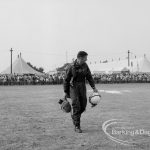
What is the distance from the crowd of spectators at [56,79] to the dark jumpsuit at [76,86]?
142 ft

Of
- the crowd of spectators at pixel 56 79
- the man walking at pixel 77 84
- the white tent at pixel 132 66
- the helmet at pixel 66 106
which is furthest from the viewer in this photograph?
the white tent at pixel 132 66

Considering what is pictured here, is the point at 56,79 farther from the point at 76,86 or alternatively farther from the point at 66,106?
the point at 76,86

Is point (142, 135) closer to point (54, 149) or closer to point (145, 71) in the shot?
point (54, 149)

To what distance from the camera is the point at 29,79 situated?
174ft

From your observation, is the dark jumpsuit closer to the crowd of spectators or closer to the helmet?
the helmet

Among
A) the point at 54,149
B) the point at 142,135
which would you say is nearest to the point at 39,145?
the point at 54,149

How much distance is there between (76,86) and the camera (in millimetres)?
8812

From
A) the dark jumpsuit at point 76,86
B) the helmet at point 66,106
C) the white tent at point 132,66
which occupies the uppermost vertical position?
the white tent at point 132,66

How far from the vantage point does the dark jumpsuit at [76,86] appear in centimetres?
871

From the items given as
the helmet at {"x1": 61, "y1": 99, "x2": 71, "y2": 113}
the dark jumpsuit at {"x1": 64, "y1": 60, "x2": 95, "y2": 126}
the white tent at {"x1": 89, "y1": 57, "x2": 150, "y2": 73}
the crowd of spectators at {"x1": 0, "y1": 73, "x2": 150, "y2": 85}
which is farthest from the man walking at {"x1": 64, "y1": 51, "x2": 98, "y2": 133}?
the white tent at {"x1": 89, "y1": 57, "x2": 150, "y2": 73}

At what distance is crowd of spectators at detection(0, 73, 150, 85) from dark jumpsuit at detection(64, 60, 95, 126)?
142 feet

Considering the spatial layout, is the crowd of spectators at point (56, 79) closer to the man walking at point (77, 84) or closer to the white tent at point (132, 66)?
the white tent at point (132, 66)

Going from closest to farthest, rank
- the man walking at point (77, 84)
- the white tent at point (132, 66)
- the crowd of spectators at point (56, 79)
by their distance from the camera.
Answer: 1. the man walking at point (77, 84)
2. the crowd of spectators at point (56, 79)
3. the white tent at point (132, 66)

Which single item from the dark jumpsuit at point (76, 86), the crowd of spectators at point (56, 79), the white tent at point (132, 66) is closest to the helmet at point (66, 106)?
the dark jumpsuit at point (76, 86)
